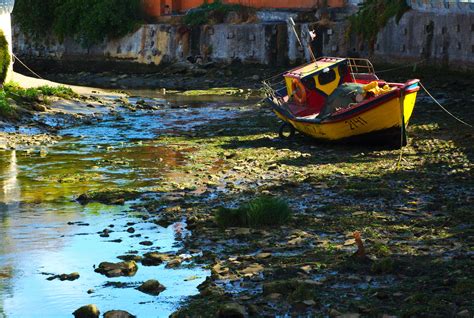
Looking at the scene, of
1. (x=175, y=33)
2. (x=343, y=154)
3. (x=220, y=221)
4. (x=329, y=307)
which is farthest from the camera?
(x=175, y=33)

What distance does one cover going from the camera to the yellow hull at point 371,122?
20.5 m

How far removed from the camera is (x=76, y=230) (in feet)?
43.9

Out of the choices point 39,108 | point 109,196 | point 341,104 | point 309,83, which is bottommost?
point 109,196

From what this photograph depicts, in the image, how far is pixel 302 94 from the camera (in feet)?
80.6

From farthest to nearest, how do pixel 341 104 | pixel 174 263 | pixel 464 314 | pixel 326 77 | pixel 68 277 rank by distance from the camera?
1. pixel 326 77
2. pixel 341 104
3. pixel 174 263
4. pixel 68 277
5. pixel 464 314

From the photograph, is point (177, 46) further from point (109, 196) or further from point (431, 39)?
point (109, 196)

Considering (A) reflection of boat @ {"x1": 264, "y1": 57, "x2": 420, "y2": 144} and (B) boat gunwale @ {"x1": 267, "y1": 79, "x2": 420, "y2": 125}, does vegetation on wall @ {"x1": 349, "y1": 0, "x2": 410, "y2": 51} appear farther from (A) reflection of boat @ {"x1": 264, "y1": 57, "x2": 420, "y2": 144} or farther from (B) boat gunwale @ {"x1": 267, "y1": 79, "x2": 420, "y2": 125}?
(B) boat gunwale @ {"x1": 267, "y1": 79, "x2": 420, "y2": 125}

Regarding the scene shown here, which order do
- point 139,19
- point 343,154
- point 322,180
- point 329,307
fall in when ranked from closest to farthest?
1. point 329,307
2. point 322,180
3. point 343,154
4. point 139,19

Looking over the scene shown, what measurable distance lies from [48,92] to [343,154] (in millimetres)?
12074

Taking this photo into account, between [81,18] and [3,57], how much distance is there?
22.2 meters

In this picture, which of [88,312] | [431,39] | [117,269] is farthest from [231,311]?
[431,39]

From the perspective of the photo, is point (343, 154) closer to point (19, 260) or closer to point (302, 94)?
point (302, 94)

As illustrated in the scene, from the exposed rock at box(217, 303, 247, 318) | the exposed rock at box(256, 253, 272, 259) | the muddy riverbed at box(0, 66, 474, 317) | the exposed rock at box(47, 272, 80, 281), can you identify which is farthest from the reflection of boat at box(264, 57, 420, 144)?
the exposed rock at box(217, 303, 247, 318)

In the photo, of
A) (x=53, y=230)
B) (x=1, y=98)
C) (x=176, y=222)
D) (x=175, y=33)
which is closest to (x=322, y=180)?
(x=176, y=222)
